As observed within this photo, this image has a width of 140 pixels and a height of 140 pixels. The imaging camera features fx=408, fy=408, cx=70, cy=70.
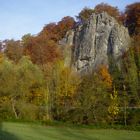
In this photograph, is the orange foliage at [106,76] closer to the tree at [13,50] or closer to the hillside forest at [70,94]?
the hillside forest at [70,94]

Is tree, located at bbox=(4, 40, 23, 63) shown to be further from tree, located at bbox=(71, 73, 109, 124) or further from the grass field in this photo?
the grass field

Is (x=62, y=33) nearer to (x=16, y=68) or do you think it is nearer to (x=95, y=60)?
(x=95, y=60)

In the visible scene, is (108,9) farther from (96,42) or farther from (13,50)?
(13,50)

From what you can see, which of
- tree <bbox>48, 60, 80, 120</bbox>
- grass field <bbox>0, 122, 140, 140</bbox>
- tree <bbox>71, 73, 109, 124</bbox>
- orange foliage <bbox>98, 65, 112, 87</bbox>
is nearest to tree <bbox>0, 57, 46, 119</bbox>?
tree <bbox>48, 60, 80, 120</bbox>

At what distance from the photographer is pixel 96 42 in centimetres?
7138

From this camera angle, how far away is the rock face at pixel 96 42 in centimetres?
6625

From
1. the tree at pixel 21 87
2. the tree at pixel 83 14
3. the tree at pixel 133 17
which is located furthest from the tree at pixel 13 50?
the tree at pixel 133 17

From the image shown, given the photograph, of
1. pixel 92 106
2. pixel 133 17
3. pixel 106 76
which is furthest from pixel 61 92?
pixel 133 17

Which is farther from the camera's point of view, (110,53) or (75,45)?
(75,45)

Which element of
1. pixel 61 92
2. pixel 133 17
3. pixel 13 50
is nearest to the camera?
pixel 61 92

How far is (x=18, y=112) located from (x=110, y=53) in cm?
2704

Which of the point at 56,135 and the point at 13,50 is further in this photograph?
the point at 13,50

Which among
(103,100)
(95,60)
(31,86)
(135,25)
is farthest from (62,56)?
(103,100)

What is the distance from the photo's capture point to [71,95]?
147ft
